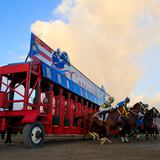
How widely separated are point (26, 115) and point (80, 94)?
773 cm

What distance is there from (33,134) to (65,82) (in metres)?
5.30

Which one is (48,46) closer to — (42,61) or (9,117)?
(42,61)

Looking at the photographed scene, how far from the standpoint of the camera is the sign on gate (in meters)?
16.4

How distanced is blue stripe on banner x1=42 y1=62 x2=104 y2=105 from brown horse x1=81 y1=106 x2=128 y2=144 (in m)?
1.96

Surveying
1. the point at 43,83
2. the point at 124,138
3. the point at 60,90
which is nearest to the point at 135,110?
the point at 124,138

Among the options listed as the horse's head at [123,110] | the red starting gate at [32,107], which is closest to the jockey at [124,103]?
the horse's head at [123,110]

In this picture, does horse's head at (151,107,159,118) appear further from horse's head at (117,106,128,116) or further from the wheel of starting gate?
the wheel of starting gate

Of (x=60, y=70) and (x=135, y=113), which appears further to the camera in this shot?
(x=135, y=113)

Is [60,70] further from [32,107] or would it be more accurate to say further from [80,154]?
[80,154]

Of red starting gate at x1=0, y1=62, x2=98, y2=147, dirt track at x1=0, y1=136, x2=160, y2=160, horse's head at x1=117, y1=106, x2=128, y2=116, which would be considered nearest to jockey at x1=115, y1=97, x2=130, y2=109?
horse's head at x1=117, y1=106, x2=128, y2=116

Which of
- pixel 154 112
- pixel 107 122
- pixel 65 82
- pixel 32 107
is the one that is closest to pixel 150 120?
pixel 154 112

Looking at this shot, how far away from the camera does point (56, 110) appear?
1722 cm

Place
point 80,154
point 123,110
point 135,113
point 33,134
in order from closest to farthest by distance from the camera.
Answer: point 80,154 < point 33,134 < point 123,110 < point 135,113

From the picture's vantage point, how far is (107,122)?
1800cm
